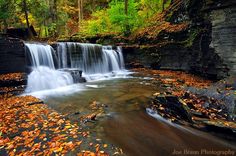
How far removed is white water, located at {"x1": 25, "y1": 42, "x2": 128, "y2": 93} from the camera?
1027cm

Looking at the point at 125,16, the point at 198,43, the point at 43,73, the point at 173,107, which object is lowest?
the point at 173,107

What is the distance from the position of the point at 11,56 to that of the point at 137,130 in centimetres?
787

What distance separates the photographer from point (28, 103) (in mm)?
6992

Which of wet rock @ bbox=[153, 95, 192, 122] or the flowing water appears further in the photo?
wet rock @ bbox=[153, 95, 192, 122]

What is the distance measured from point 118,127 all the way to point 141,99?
255 cm

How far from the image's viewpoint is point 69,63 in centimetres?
1416

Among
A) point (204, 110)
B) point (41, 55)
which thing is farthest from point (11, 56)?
point (204, 110)

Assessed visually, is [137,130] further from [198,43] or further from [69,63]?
[69,63]

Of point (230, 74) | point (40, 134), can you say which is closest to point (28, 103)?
point (40, 134)

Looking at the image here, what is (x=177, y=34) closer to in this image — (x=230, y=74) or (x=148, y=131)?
(x=230, y=74)

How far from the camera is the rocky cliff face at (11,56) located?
9.30 metres

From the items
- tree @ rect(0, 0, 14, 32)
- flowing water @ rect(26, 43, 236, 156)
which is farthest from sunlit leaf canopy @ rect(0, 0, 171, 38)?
flowing water @ rect(26, 43, 236, 156)

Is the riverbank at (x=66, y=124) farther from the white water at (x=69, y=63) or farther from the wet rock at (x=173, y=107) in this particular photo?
the white water at (x=69, y=63)

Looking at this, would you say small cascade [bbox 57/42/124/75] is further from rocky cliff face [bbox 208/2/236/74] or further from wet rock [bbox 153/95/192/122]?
wet rock [bbox 153/95/192/122]
